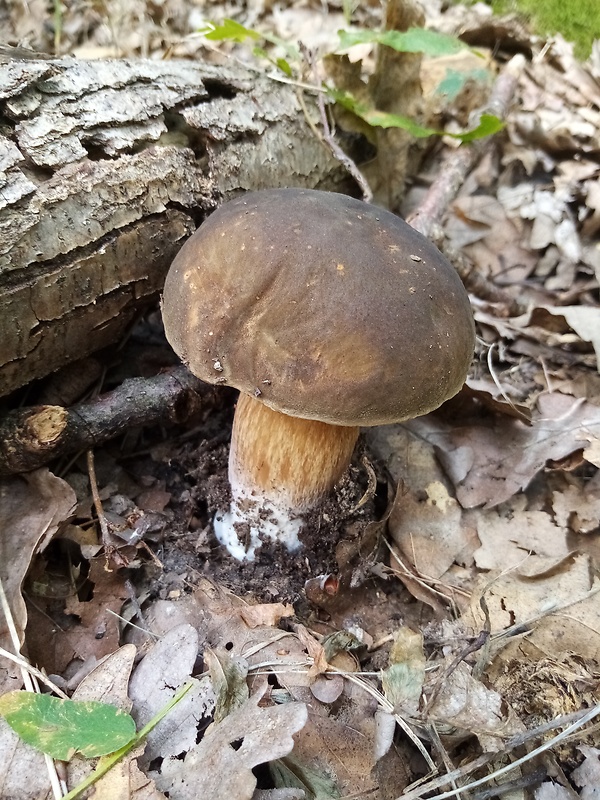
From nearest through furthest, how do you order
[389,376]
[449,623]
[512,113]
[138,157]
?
[389,376] < [449,623] < [138,157] < [512,113]

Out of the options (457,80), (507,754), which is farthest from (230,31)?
(507,754)

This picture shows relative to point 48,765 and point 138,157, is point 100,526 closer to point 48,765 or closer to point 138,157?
point 48,765

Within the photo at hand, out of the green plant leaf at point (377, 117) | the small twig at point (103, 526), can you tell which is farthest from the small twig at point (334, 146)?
the small twig at point (103, 526)

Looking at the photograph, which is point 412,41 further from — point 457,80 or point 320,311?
point 320,311

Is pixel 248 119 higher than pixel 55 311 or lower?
higher

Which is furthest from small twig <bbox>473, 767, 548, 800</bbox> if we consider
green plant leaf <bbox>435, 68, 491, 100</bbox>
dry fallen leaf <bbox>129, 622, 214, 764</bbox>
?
green plant leaf <bbox>435, 68, 491, 100</bbox>

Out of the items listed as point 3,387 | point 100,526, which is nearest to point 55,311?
point 3,387

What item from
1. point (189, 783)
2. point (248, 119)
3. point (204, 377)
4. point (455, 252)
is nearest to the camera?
point (189, 783)
